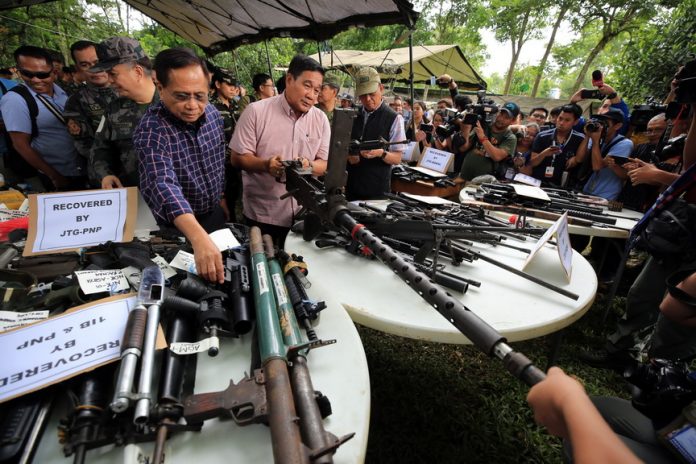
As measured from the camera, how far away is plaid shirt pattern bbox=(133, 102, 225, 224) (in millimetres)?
1629

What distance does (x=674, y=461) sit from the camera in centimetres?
120

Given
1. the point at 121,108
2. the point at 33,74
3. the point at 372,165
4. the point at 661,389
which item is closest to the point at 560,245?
the point at 661,389

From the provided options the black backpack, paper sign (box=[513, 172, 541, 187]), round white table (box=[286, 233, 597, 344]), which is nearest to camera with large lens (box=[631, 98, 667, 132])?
paper sign (box=[513, 172, 541, 187])

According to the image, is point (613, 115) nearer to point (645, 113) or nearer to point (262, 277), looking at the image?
point (645, 113)

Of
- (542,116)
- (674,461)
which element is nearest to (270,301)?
(674,461)

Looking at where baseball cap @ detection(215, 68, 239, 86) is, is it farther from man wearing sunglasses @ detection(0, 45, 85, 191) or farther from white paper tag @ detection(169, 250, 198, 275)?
white paper tag @ detection(169, 250, 198, 275)

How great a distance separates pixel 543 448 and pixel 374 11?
510 centimetres

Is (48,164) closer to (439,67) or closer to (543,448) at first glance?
(543,448)

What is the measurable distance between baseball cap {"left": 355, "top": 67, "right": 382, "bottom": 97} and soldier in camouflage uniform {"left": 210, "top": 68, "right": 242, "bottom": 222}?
2062 mm

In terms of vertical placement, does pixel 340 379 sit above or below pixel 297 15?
below

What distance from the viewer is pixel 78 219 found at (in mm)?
1697

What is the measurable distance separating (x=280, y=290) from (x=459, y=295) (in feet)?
3.27

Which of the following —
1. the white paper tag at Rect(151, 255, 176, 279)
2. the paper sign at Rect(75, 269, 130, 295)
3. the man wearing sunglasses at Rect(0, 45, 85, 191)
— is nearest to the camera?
the paper sign at Rect(75, 269, 130, 295)

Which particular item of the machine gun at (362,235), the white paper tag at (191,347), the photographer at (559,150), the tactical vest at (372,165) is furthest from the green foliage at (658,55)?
the white paper tag at (191,347)
